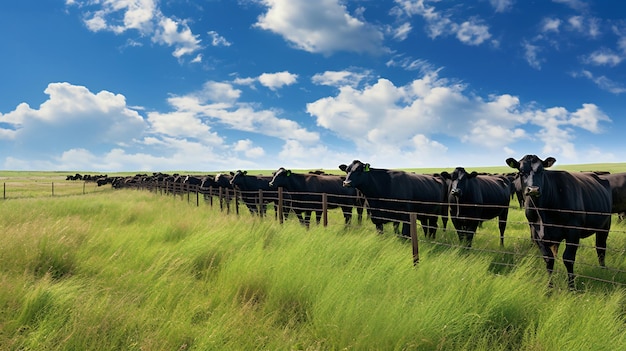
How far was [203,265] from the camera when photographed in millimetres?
5609

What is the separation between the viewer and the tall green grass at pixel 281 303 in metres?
3.20

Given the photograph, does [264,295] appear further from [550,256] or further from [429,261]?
[550,256]

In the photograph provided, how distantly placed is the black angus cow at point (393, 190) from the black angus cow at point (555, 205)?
9.97 feet

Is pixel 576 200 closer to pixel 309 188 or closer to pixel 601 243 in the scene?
pixel 601 243

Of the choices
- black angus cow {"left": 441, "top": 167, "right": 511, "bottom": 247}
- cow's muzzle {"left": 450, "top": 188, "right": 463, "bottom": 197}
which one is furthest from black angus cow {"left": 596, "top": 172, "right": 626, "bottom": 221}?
cow's muzzle {"left": 450, "top": 188, "right": 463, "bottom": 197}

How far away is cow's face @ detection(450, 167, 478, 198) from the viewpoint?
28.1 ft

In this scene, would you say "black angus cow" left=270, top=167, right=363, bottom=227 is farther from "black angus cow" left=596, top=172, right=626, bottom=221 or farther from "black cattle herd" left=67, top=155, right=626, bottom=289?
"black angus cow" left=596, top=172, right=626, bottom=221

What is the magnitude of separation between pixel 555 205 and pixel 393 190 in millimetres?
3893

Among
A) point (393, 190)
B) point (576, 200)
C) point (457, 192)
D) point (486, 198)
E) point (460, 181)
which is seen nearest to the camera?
point (576, 200)

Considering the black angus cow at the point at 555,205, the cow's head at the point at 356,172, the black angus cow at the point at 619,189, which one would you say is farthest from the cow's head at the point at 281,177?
the black angus cow at the point at 619,189

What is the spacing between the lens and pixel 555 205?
20.0 ft

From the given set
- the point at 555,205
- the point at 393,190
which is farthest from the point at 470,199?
the point at 555,205

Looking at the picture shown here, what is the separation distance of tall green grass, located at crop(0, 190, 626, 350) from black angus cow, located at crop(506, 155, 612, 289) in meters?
0.83

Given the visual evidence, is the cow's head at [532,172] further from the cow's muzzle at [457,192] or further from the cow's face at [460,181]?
Answer: the cow's face at [460,181]
